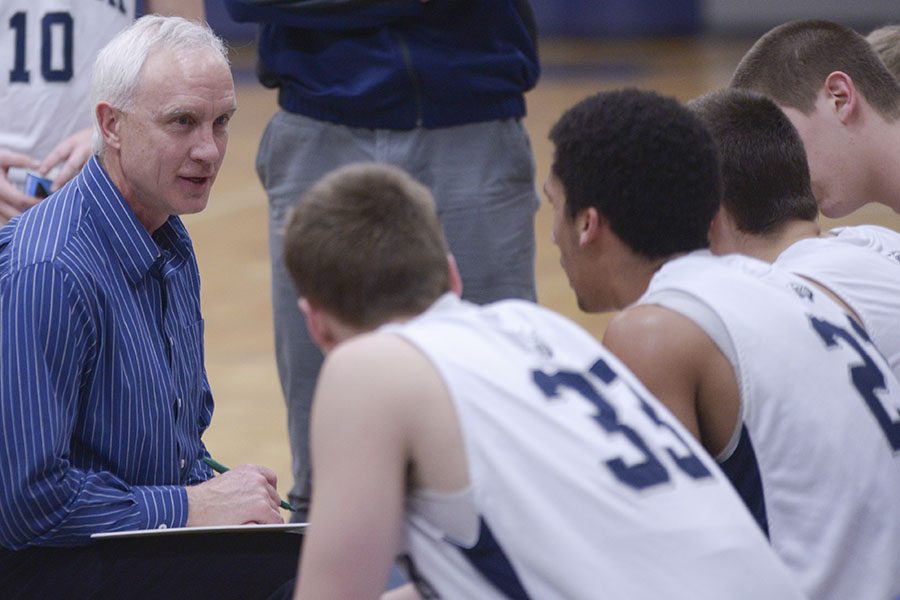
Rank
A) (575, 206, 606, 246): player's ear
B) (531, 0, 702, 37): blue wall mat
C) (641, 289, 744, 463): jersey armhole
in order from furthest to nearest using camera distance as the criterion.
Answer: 1. (531, 0, 702, 37): blue wall mat
2. (575, 206, 606, 246): player's ear
3. (641, 289, 744, 463): jersey armhole

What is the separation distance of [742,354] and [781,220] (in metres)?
0.46

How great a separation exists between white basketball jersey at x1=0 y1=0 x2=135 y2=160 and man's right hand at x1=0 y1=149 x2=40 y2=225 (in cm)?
6

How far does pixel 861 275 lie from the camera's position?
2.11m

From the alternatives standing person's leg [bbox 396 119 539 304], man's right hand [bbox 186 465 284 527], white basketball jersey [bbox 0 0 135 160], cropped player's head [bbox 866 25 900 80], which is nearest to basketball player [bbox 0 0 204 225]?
white basketball jersey [bbox 0 0 135 160]

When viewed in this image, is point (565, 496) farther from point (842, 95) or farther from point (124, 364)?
point (842, 95)

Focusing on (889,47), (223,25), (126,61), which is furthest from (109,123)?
(223,25)

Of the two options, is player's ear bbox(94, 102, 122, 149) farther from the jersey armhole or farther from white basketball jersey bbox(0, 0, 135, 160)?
the jersey armhole

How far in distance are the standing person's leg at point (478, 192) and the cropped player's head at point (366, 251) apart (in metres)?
1.64

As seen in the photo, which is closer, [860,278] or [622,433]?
[622,433]

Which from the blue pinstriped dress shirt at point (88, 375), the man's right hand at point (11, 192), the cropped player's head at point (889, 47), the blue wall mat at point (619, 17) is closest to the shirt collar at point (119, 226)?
the blue pinstriped dress shirt at point (88, 375)

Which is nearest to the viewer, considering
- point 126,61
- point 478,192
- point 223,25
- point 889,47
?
point 126,61

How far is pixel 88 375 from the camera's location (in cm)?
208

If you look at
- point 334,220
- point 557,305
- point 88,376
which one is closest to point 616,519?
point 334,220

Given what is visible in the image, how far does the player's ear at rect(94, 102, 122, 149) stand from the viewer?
2.26 metres
